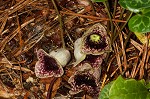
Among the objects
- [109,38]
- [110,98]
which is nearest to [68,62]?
[109,38]

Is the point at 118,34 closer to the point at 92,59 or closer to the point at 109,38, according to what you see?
the point at 109,38

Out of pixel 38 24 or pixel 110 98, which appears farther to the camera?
pixel 38 24

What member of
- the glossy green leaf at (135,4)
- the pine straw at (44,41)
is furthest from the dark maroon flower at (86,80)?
the glossy green leaf at (135,4)

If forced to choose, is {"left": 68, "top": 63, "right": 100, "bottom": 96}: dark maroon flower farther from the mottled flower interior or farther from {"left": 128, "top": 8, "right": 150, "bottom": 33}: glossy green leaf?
{"left": 128, "top": 8, "right": 150, "bottom": 33}: glossy green leaf

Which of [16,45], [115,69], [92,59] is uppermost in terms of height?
[16,45]

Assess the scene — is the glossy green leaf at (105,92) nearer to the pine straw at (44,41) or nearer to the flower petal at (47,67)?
the pine straw at (44,41)

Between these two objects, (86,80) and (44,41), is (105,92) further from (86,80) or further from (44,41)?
(44,41)

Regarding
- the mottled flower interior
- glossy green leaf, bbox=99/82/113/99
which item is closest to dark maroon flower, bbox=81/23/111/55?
the mottled flower interior
